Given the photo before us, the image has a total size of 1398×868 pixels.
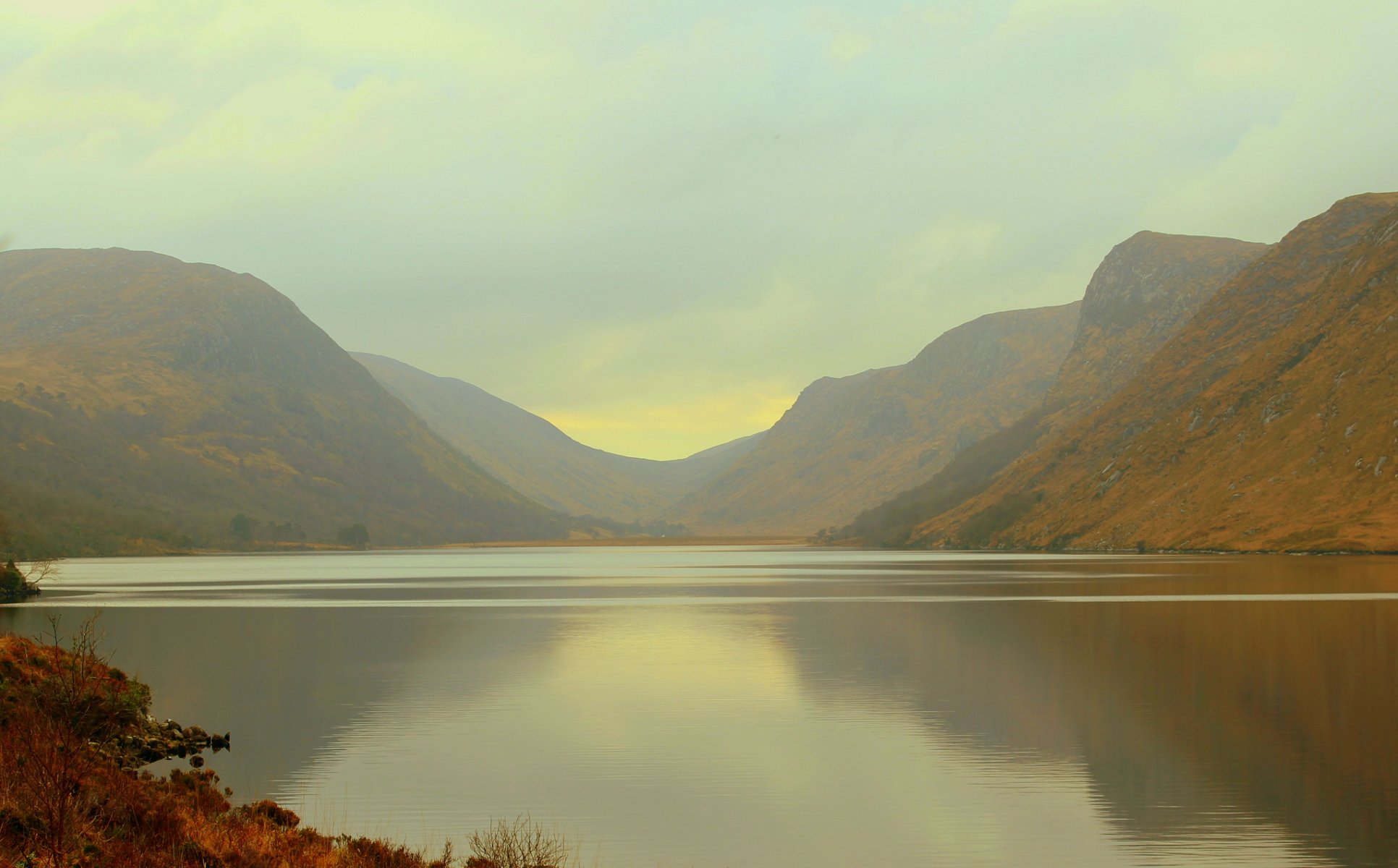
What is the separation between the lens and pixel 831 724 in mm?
37188

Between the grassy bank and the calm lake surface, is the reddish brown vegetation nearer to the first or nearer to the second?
the grassy bank

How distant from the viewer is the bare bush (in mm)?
19094

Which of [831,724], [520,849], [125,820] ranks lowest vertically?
[831,724]

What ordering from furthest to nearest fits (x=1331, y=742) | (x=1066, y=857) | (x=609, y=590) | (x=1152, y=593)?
1. (x=609, y=590)
2. (x=1152, y=593)
3. (x=1331, y=742)
4. (x=1066, y=857)

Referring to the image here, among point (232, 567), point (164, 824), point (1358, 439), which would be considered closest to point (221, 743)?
point (164, 824)

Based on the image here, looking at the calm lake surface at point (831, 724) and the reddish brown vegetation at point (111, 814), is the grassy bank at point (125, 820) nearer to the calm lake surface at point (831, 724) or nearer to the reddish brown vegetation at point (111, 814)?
the reddish brown vegetation at point (111, 814)

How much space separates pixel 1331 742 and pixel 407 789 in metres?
23.5

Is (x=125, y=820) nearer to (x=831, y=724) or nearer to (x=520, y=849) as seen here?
(x=520, y=849)

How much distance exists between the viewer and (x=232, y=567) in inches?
7210

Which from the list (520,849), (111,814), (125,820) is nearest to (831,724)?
(520,849)

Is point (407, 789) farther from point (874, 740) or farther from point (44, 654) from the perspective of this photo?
point (874, 740)

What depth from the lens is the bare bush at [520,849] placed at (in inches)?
752

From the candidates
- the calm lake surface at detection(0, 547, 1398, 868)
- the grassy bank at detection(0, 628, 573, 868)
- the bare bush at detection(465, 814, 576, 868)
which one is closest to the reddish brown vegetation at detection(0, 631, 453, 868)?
the grassy bank at detection(0, 628, 573, 868)

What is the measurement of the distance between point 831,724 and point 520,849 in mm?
19116
